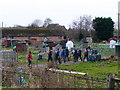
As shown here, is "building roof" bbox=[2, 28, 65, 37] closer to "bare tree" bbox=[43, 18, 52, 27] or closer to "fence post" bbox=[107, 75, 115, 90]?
"bare tree" bbox=[43, 18, 52, 27]

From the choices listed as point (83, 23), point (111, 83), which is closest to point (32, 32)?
point (83, 23)

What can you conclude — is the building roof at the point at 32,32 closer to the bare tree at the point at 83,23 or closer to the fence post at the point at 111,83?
the bare tree at the point at 83,23

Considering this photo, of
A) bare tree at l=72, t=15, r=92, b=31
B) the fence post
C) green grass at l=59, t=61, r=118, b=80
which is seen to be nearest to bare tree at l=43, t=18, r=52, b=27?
bare tree at l=72, t=15, r=92, b=31

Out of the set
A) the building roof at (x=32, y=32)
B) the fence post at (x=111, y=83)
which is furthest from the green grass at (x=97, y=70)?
the building roof at (x=32, y=32)

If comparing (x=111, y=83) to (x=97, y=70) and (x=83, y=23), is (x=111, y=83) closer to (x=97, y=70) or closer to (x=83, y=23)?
(x=97, y=70)

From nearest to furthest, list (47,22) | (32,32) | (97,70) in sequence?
(97,70) < (32,32) < (47,22)

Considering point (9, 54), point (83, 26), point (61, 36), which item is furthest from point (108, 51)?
point (83, 26)

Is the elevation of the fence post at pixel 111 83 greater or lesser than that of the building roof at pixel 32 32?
lesser

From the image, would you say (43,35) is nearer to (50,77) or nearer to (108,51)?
(108,51)

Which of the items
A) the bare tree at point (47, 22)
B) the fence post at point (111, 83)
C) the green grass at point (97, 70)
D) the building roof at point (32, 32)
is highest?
the bare tree at point (47, 22)

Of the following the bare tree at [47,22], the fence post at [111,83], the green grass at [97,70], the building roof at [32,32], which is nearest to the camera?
the fence post at [111,83]

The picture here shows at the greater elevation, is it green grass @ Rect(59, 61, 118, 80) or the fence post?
the fence post

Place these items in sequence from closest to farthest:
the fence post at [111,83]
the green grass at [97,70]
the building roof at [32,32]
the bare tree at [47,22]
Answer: the fence post at [111,83], the green grass at [97,70], the building roof at [32,32], the bare tree at [47,22]

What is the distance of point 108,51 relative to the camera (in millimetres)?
32000
